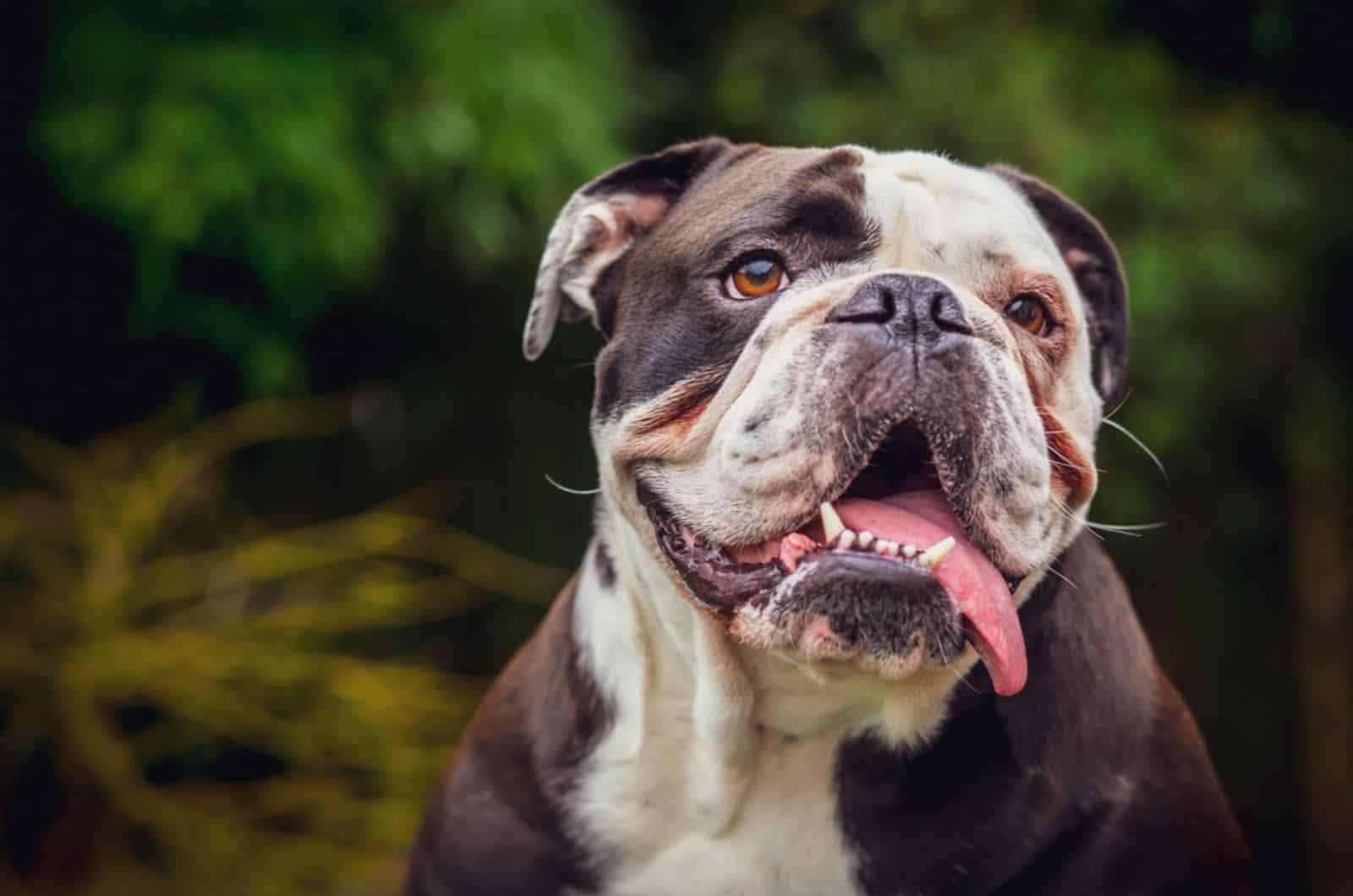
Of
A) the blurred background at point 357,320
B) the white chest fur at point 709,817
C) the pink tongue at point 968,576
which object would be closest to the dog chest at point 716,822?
the white chest fur at point 709,817

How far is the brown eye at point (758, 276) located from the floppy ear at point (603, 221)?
0.39m

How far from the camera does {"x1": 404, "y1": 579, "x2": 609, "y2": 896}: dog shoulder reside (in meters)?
2.39

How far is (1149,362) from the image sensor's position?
17.9 feet

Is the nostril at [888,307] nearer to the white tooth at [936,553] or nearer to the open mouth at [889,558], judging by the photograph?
the open mouth at [889,558]

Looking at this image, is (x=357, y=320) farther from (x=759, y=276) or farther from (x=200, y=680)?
(x=759, y=276)

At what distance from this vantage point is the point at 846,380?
1.99 meters

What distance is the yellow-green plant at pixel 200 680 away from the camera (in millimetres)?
4949

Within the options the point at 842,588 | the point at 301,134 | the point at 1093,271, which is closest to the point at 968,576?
the point at 842,588

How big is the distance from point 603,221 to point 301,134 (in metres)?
2.24

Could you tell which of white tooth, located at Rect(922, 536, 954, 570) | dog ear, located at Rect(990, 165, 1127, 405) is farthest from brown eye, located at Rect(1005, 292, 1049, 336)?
white tooth, located at Rect(922, 536, 954, 570)

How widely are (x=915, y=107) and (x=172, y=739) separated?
3.43 metres

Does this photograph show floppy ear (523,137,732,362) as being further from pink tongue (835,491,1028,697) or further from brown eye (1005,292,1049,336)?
pink tongue (835,491,1028,697)

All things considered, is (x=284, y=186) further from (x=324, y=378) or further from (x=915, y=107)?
(x=915, y=107)

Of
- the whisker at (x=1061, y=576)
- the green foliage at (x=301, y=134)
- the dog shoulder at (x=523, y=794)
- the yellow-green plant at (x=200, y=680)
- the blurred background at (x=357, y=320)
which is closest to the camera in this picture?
the whisker at (x=1061, y=576)
